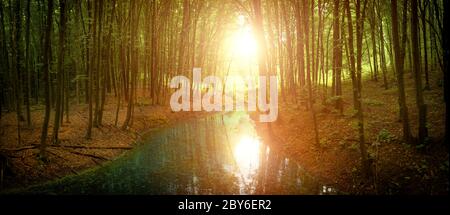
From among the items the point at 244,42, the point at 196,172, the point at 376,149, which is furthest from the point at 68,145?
the point at 244,42

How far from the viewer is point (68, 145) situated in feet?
44.3

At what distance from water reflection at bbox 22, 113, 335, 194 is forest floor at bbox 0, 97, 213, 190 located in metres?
0.65

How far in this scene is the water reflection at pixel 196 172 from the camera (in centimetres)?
1017

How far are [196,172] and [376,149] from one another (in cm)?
675

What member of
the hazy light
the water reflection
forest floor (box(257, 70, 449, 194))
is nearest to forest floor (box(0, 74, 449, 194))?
forest floor (box(257, 70, 449, 194))

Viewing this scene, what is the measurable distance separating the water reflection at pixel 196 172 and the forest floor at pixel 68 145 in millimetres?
652

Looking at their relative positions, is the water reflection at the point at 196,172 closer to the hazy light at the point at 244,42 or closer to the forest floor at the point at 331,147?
the forest floor at the point at 331,147

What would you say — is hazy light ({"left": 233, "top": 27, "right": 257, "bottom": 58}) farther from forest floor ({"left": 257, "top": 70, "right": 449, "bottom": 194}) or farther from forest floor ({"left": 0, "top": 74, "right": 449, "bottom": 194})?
forest floor ({"left": 257, "top": 70, "right": 449, "bottom": 194})

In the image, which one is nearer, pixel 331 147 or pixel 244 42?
pixel 331 147

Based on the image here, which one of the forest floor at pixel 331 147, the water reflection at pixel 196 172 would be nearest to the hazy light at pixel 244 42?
the forest floor at pixel 331 147

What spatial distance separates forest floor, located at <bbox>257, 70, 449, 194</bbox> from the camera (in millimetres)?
8352

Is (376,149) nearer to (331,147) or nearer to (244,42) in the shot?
(331,147)

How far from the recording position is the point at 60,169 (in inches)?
450
